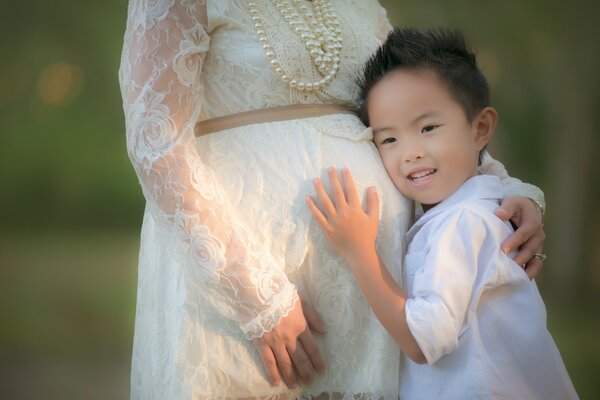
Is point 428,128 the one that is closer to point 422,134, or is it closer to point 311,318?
point 422,134

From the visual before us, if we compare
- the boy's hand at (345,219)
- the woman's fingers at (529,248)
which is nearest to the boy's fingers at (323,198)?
the boy's hand at (345,219)

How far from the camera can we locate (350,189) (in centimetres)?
108

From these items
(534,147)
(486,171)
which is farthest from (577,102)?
(486,171)

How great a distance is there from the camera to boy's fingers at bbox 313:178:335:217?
1.05 meters

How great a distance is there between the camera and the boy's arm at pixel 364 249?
39.7 inches

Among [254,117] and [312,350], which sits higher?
[254,117]

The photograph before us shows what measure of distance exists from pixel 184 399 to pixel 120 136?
4862mm

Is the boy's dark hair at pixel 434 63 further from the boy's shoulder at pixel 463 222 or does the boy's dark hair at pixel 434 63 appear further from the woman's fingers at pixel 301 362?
the woman's fingers at pixel 301 362

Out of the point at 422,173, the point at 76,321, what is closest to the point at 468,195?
the point at 422,173

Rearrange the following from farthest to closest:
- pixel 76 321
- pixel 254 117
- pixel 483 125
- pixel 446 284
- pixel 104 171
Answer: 1. pixel 104 171
2. pixel 76 321
3. pixel 483 125
4. pixel 254 117
5. pixel 446 284

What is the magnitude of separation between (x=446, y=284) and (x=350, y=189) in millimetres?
Answer: 218

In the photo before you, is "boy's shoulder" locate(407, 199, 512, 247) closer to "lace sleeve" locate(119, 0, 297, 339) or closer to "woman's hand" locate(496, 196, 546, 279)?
"woman's hand" locate(496, 196, 546, 279)

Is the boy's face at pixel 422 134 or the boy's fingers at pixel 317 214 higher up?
the boy's face at pixel 422 134

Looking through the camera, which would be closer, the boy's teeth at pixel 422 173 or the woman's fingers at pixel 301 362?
the woman's fingers at pixel 301 362
